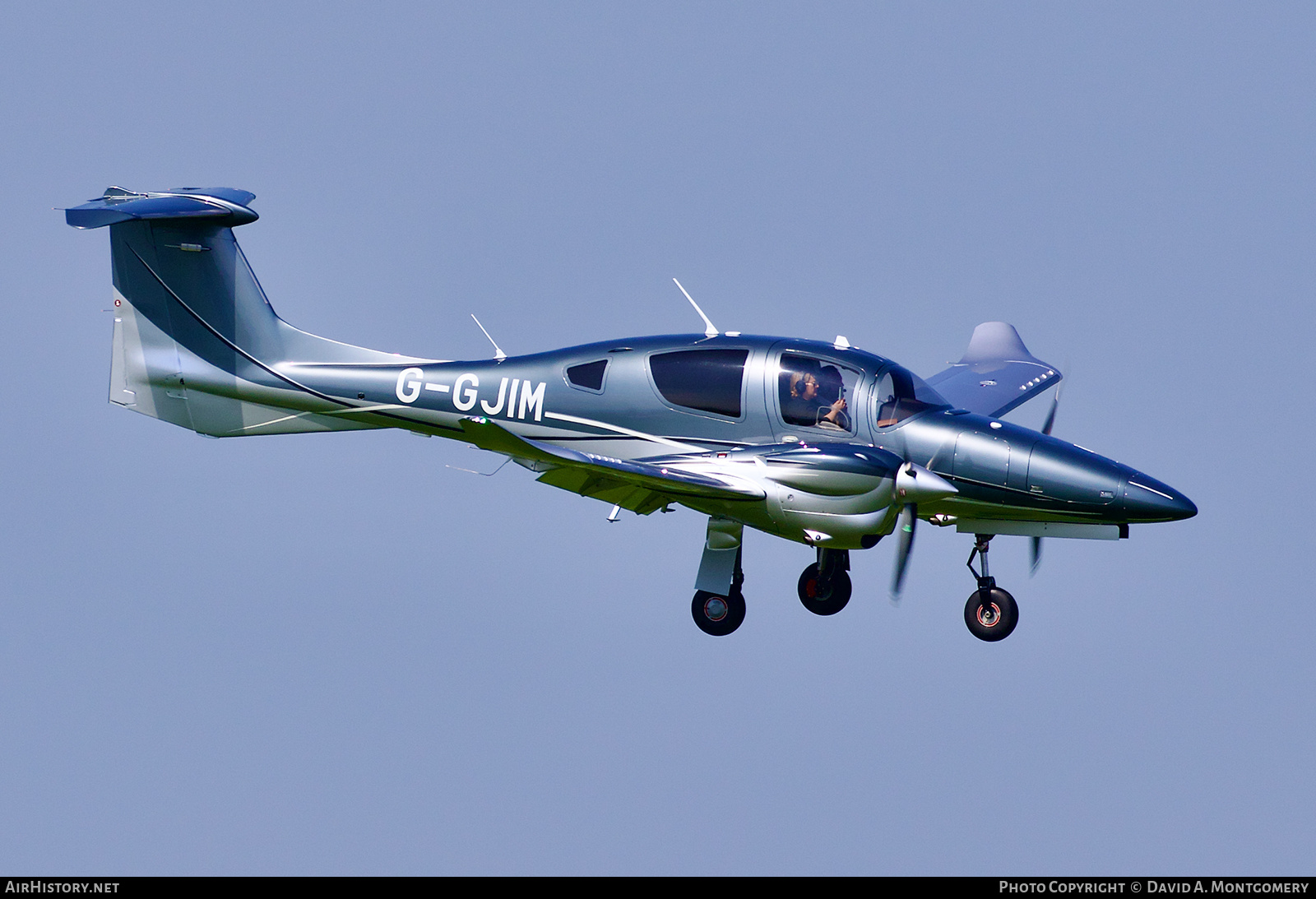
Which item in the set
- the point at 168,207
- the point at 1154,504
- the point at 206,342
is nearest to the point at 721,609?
the point at 1154,504

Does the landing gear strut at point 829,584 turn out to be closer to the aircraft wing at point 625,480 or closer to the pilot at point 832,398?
the pilot at point 832,398

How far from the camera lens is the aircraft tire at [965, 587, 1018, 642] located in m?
21.9

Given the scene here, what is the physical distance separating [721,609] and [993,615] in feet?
10.4

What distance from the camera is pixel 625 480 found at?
66.9 feet

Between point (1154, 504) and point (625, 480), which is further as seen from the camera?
point (1154, 504)

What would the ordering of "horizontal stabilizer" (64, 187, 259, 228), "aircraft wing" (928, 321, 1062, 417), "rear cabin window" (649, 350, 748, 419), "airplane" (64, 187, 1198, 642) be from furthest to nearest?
"aircraft wing" (928, 321, 1062, 417) → "horizontal stabilizer" (64, 187, 259, 228) → "rear cabin window" (649, 350, 748, 419) → "airplane" (64, 187, 1198, 642)

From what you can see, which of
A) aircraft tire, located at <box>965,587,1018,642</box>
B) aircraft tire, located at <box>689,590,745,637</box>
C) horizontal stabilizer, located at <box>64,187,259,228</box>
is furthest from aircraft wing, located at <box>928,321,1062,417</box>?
horizontal stabilizer, located at <box>64,187,259,228</box>

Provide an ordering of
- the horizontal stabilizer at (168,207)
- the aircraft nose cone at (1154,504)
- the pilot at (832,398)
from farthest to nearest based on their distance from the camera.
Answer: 1. the horizontal stabilizer at (168,207)
2. the pilot at (832,398)
3. the aircraft nose cone at (1154,504)

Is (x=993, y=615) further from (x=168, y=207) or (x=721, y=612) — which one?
(x=168, y=207)

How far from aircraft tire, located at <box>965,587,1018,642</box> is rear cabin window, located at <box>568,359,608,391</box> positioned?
509cm

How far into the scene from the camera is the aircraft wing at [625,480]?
19688mm

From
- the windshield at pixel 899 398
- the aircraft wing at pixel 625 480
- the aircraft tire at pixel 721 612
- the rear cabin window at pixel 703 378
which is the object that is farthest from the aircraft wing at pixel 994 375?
the aircraft wing at pixel 625 480

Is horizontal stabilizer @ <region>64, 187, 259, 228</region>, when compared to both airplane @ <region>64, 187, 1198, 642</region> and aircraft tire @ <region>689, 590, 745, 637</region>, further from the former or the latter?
aircraft tire @ <region>689, 590, 745, 637</region>

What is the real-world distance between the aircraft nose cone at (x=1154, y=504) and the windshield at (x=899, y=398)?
2360 mm
